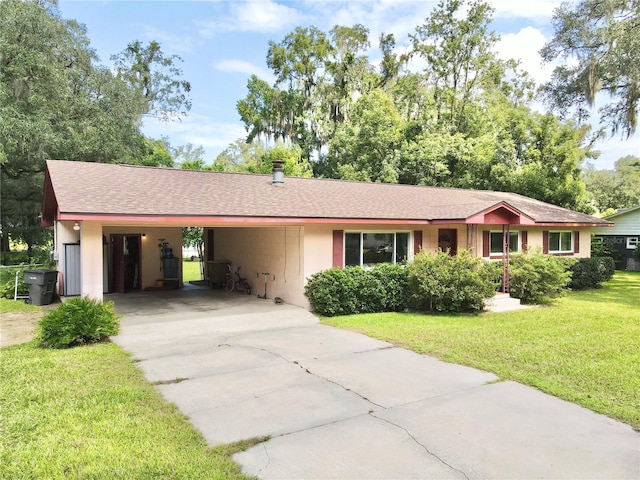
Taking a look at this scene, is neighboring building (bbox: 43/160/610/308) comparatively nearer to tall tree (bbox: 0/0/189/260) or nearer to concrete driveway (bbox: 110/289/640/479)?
concrete driveway (bbox: 110/289/640/479)

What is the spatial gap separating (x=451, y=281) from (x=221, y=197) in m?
6.49

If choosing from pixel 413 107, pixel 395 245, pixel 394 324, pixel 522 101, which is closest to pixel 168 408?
pixel 394 324

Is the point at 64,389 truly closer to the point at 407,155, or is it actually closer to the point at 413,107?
the point at 407,155

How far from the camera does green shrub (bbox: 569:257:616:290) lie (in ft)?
52.6

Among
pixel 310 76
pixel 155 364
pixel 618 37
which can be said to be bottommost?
pixel 155 364

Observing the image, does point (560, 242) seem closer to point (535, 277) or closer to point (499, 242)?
point (499, 242)

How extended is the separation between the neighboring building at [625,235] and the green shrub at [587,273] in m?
8.98

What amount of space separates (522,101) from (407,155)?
1269 centimetres

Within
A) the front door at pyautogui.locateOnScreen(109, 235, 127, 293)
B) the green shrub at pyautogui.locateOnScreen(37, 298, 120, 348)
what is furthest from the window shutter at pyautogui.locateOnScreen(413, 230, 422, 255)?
the front door at pyautogui.locateOnScreen(109, 235, 127, 293)

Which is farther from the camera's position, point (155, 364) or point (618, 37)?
point (618, 37)

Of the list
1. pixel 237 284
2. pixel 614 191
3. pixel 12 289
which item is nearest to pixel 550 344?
pixel 237 284

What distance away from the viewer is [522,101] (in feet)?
105

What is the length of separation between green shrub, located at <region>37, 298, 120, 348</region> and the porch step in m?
9.42

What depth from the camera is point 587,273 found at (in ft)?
53.2
